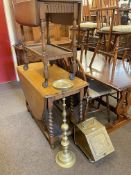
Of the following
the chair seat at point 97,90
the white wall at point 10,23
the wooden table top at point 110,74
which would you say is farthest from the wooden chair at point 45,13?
the white wall at point 10,23

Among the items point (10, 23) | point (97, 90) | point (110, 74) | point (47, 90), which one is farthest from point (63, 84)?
point (10, 23)

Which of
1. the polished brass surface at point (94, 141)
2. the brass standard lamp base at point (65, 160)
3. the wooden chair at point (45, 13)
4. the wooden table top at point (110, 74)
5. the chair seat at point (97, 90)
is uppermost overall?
the wooden chair at point (45, 13)

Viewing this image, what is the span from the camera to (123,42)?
3711 mm

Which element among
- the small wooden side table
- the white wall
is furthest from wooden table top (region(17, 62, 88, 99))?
the white wall

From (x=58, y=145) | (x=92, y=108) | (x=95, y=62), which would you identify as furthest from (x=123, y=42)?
(x=58, y=145)

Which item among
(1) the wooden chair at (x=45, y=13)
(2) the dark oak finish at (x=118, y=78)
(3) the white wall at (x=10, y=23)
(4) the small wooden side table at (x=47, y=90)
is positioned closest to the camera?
(1) the wooden chair at (x=45, y=13)

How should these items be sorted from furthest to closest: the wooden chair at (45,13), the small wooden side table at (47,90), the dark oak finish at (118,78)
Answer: the dark oak finish at (118,78), the small wooden side table at (47,90), the wooden chair at (45,13)

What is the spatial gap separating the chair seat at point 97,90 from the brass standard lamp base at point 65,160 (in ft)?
2.20

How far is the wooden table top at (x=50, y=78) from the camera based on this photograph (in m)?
1.54

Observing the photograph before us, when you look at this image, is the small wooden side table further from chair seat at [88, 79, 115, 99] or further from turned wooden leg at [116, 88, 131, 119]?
turned wooden leg at [116, 88, 131, 119]

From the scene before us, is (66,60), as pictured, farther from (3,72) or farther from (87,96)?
(3,72)

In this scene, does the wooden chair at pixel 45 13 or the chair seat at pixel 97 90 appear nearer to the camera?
the wooden chair at pixel 45 13

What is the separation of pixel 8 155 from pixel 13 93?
5.06 ft

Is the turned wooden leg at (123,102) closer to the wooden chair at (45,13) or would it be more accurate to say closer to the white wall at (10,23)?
the wooden chair at (45,13)
